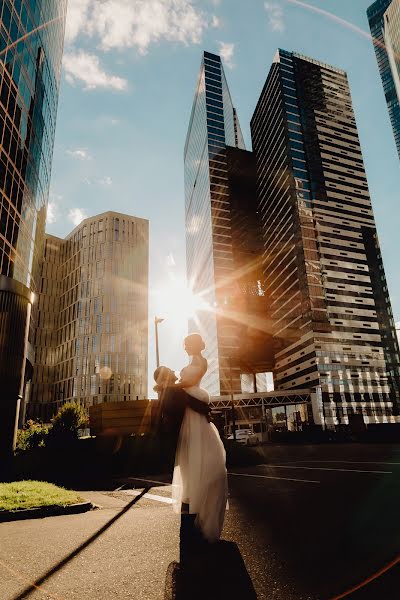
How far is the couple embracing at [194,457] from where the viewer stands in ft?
10.2

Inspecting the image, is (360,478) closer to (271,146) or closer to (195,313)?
(271,146)

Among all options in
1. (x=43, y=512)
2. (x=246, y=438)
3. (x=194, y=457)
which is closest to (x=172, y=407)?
(x=194, y=457)

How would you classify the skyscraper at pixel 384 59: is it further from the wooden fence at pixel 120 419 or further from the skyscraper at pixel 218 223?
the wooden fence at pixel 120 419

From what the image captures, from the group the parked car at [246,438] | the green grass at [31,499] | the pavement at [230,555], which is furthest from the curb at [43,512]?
the parked car at [246,438]

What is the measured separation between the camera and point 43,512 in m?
5.56

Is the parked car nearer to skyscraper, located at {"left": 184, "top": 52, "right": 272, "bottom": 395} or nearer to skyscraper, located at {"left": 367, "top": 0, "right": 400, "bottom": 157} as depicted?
skyscraper, located at {"left": 184, "top": 52, "right": 272, "bottom": 395}

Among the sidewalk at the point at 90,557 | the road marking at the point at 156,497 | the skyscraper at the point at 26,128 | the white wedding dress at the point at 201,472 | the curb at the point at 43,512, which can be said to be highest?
the skyscraper at the point at 26,128

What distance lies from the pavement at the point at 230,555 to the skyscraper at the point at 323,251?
9733 cm

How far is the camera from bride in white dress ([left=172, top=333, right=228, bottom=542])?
311 centimetres

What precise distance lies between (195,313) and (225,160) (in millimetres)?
62558

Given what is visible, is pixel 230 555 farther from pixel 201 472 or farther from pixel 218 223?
pixel 218 223

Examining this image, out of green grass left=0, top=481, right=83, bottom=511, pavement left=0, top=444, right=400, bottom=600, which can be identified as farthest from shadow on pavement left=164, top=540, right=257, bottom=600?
green grass left=0, top=481, right=83, bottom=511

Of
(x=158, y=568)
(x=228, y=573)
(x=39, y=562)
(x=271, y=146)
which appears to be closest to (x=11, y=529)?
(x=39, y=562)

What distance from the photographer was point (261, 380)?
547 feet
